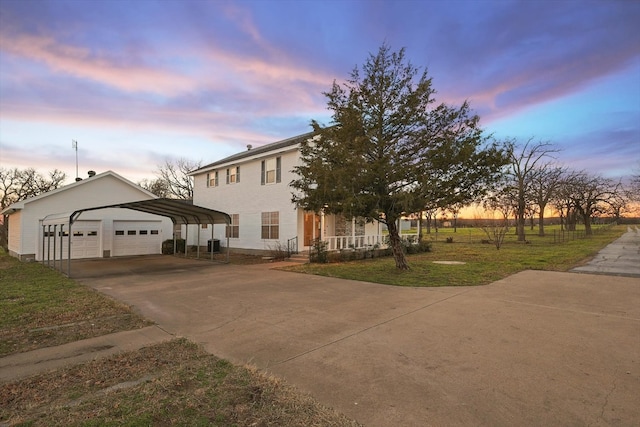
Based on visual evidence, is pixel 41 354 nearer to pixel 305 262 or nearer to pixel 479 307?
pixel 479 307

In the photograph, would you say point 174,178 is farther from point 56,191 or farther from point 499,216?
point 499,216

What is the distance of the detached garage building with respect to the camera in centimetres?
1775

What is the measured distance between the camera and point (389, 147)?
1138cm

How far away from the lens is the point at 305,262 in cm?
1570

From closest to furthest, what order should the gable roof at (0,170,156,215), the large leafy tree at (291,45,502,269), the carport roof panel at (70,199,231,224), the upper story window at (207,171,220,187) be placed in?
the large leafy tree at (291,45,502,269)
the carport roof panel at (70,199,231,224)
the gable roof at (0,170,156,215)
the upper story window at (207,171,220,187)

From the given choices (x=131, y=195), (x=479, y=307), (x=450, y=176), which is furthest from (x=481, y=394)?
(x=131, y=195)

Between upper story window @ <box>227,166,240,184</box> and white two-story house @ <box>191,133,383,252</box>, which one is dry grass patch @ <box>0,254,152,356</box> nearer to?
white two-story house @ <box>191,133,383,252</box>

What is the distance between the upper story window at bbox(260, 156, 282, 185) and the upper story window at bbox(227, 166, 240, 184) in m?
2.73

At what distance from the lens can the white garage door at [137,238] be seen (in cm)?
2047

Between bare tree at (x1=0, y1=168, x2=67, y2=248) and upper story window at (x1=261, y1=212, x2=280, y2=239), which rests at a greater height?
bare tree at (x1=0, y1=168, x2=67, y2=248)

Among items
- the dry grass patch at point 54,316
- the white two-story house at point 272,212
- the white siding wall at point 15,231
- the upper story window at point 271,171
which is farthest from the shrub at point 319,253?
the white siding wall at point 15,231

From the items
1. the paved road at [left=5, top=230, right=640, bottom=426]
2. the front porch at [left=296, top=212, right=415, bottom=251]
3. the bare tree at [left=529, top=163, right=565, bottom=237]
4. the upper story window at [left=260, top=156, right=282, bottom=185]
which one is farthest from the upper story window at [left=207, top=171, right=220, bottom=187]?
the bare tree at [left=529, top=163, right=565, bottom=237]

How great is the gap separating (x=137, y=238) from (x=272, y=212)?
9500mm

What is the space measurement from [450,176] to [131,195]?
1972 centimetres
